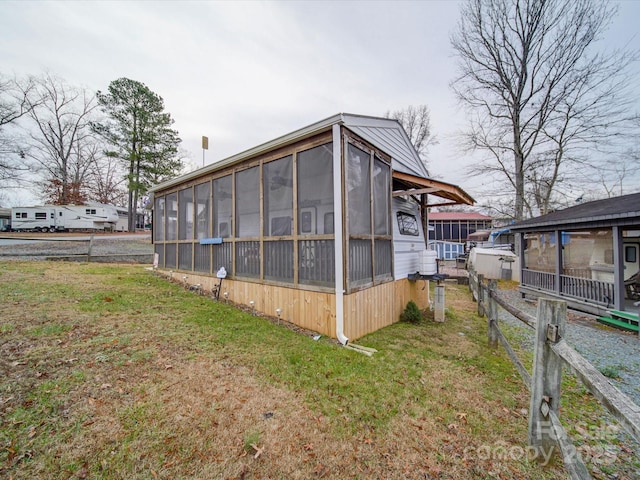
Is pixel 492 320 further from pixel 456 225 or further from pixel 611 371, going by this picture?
pixel 456 225

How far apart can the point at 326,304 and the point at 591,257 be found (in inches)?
384

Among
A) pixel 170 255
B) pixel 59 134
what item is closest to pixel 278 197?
pixel 170 255

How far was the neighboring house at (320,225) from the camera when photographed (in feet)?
14.6

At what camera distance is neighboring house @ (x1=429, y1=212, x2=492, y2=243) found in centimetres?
3048

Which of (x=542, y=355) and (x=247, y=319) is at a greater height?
(x=542, y=355)

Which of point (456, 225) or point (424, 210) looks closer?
point (424, 210)

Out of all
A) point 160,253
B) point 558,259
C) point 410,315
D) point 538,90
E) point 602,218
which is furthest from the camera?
point 538,90

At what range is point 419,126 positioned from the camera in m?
21.3

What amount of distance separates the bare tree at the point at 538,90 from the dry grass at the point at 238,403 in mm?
13801

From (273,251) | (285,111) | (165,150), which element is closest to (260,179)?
(273,251)

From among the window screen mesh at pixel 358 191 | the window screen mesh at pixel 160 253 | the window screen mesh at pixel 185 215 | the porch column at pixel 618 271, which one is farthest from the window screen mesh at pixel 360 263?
the window screen mesh at pixel 160 253

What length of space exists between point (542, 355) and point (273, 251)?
4376 millimetres

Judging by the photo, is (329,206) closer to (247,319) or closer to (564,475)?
(247,319)

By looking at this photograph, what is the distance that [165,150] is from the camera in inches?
827
